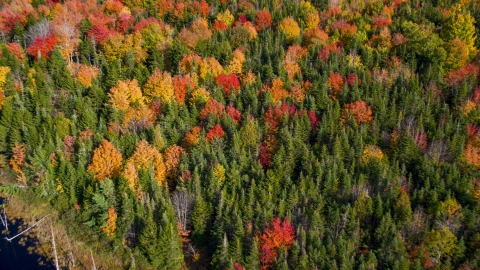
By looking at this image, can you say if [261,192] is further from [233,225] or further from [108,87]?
[108,87]

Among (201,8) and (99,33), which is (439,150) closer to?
(99,33)

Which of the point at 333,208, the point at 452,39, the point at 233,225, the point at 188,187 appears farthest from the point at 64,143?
the point at 452,39

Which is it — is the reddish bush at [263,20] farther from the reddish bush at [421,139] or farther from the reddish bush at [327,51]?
the reddish bush at [421,139]

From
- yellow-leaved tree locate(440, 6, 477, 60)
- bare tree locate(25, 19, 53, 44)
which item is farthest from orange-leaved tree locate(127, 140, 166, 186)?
yellow-leaved tree locate(440, 6, 477, 60)

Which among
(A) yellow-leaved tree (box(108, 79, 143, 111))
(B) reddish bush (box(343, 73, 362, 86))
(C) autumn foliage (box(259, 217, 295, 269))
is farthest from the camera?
(B) reddish bush (box(343, 73, 362, 86))

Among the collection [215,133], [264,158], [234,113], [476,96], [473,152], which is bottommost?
[264,158]

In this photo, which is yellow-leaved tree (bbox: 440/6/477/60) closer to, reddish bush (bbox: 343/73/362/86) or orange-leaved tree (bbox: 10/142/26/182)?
reddish bush (bbox: 343/73/362/86)

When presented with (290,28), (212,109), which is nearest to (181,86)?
(212,109)
